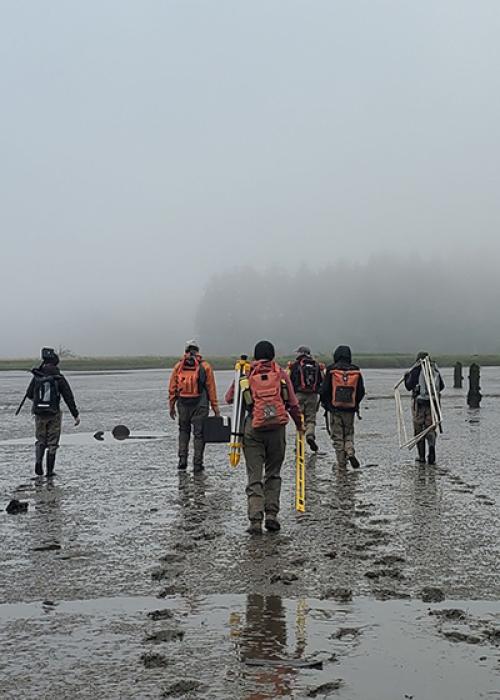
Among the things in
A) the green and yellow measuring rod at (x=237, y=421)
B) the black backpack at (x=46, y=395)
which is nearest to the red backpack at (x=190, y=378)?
the black backpack at (x=46, y=395)

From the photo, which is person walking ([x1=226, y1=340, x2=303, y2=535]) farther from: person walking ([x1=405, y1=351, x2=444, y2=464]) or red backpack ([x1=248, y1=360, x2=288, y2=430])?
person walking ([x1=405, y1=351, x2=444, y2=464])

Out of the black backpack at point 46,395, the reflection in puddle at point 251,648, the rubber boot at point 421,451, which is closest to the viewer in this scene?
the reflection in puddle at point 251,648

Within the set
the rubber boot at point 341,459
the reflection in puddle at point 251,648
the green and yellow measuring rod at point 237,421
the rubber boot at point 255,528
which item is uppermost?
the green and yellow measuring rod at point 237,421

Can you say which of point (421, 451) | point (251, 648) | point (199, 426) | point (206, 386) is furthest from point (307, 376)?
point (251, 648)

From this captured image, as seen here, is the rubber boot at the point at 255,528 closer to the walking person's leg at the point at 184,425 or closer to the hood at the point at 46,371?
the walking person's leg at the point at 184,425

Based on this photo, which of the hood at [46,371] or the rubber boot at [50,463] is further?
the hood at [46,371]

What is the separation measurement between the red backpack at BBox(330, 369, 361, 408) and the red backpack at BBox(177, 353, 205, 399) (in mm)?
2098

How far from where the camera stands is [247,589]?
7.39 meters

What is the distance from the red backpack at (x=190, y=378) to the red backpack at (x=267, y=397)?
4.52m

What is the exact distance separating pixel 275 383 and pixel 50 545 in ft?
9.30

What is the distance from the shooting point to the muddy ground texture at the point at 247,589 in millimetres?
5410

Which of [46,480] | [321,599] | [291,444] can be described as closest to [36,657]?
[321,599]

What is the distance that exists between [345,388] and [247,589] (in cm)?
767

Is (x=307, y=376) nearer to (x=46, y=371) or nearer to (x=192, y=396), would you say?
(x=192, y=396)
